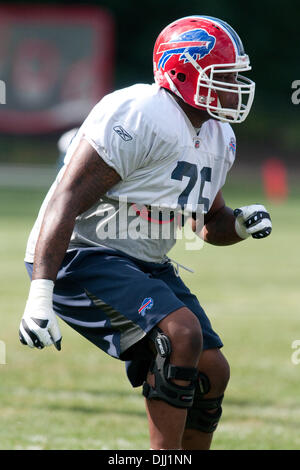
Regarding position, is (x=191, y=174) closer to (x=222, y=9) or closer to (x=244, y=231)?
(x=244, y=231)

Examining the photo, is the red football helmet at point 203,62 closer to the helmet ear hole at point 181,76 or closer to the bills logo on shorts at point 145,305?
the helmet ear hole at point 181,76

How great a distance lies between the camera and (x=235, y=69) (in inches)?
153

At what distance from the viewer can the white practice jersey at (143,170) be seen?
365cm

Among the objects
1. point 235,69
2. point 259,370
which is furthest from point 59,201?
point 259,370

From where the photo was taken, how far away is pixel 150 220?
388 cm

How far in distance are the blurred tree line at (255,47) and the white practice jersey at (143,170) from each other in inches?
1173

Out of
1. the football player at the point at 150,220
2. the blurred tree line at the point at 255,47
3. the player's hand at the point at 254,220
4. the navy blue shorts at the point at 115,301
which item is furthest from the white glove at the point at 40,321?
the blurred tree line at the point at 255,47

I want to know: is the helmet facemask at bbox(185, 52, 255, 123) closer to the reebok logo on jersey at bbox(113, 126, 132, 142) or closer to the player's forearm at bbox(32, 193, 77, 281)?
the reebok logo on jersey at bbox(113, 126, 132, 142)

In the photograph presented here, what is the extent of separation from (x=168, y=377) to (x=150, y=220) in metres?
0.74

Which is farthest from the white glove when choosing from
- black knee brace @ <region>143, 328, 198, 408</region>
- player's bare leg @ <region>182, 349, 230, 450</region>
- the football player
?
player's bare leg @ <region>182, 349, 230, 450</region>

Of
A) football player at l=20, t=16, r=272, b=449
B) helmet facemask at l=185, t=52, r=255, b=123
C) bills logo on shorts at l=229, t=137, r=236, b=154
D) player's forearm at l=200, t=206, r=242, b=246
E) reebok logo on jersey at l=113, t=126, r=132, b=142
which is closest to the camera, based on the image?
football player at l=20, t=16, r=272, b=449

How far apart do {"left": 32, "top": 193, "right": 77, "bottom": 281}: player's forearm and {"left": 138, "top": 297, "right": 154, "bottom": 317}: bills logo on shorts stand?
37cm

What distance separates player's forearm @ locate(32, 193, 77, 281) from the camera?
3508mm

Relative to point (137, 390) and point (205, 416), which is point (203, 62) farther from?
point (137, 390)
